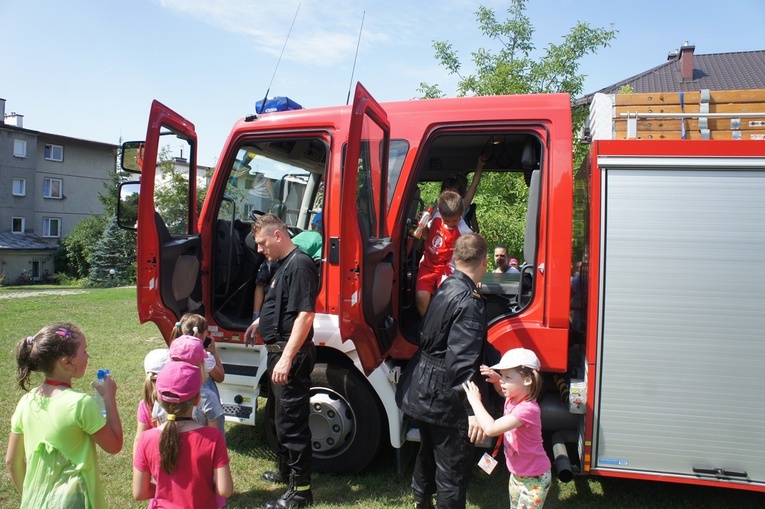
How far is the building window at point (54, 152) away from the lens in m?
38.4

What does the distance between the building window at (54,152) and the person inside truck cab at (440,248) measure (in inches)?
1661

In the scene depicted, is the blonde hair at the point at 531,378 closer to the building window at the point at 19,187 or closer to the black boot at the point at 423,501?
the black boot at the point at 423,501

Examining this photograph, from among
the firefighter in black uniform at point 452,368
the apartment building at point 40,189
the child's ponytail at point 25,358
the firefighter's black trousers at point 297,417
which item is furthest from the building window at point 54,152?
the firefighter in black uniform at point 452,368

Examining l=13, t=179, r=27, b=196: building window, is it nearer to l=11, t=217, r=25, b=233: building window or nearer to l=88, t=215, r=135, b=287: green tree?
l=11, t=217, r=25, b=233: building window

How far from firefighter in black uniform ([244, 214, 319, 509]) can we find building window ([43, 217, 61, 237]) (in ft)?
139

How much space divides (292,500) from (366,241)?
171 centimetres

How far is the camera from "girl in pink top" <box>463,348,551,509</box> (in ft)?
8.82

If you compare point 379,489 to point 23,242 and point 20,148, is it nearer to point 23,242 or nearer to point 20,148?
point 23,242

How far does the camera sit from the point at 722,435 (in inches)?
118

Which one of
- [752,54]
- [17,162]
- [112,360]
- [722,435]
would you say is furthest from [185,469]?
[17,162]

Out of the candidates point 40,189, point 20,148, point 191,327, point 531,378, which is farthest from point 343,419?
point 40,189

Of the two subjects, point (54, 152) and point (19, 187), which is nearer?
point (19, 187)

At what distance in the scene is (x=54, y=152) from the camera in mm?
38812

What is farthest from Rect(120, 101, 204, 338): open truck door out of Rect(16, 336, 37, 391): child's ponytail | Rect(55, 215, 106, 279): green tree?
Rect(55, 215, 106, 279): green tree
